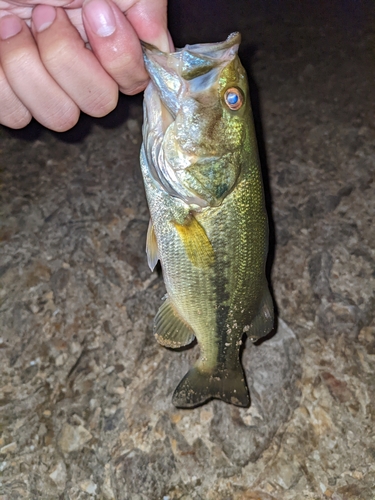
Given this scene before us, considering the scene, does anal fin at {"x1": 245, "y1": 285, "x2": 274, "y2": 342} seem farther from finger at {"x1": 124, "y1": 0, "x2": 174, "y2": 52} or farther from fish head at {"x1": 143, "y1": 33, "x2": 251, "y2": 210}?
finger at {"x1": 124, "y1": 0, "x2": 174, "y2": 52}

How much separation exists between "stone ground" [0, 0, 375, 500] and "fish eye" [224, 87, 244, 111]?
1.13 meters

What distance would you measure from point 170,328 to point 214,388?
302 millimetres

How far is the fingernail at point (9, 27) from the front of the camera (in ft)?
4.06

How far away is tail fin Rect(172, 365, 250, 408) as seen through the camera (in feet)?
4.93

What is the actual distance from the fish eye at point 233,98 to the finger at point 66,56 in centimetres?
40

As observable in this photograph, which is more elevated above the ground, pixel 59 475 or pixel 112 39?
pixel 112 39

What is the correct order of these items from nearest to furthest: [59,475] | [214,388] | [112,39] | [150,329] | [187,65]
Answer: [187,65]
[112,39]
[214,388]
[59,475]
[150,329]

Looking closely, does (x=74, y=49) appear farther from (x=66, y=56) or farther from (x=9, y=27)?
(x=9, y=27)

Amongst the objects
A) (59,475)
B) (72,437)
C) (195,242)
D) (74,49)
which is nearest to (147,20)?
(74,49)

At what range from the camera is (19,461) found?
1735mm

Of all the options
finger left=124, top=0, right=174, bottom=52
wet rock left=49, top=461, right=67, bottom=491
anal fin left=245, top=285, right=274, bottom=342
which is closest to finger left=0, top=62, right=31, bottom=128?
finger left=124, top=0, right=174, bottom=52

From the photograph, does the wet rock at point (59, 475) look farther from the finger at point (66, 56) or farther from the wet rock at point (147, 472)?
the finger at point (66, 56)

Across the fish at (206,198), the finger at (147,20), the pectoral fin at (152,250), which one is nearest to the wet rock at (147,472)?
the fish at (206,198)

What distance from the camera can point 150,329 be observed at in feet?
6.65
